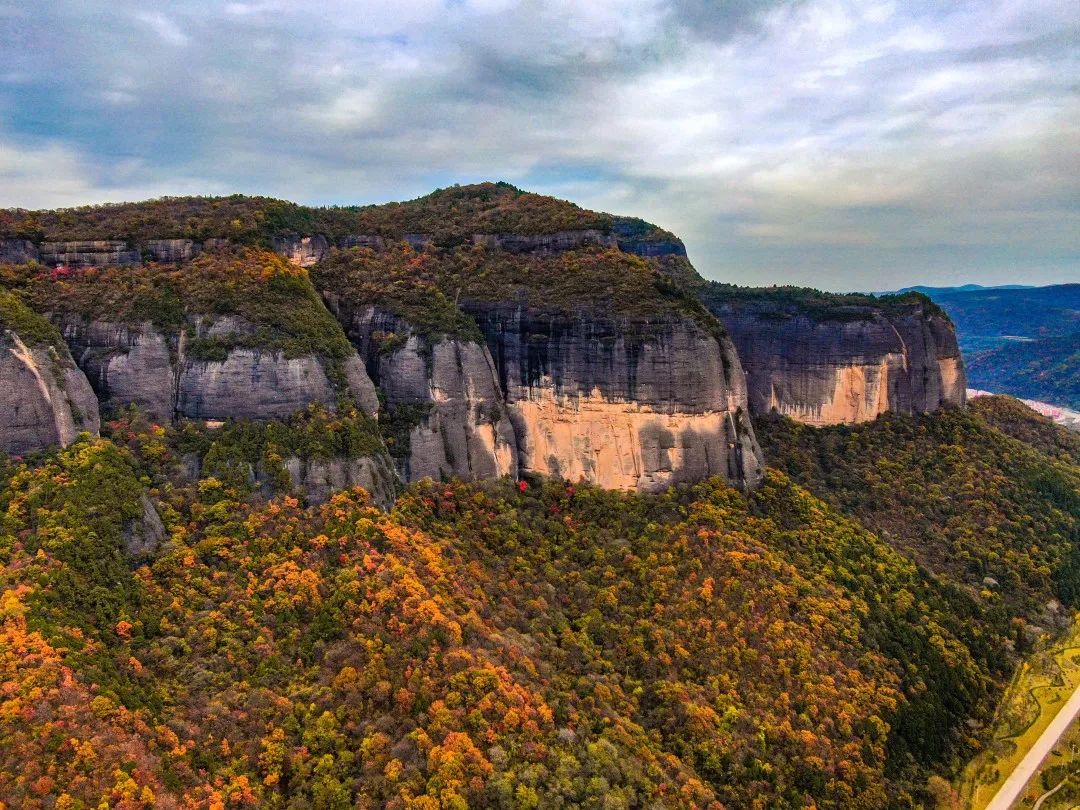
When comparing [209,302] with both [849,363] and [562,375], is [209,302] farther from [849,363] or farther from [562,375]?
[849,363]

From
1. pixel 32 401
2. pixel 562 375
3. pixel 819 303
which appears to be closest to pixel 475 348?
pixel 562 375

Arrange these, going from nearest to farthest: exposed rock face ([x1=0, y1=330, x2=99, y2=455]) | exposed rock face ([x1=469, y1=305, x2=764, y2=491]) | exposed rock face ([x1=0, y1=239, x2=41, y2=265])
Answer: exposed rock face ([x1=0, y1=330, x2=99, y2=455]) → exposed rock face ([x1=0, y1=239, x2=41, y2=265]) → exposed rock face ([x1=469, y1=305, x2=764, y2=491])

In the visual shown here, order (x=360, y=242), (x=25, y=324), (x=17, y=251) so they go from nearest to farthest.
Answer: (x=25, y=324) → (x=17, y=251) → (x=360, y=242)

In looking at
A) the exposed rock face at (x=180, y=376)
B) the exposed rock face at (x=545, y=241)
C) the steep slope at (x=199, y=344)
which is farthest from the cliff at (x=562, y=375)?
the exposed rock face at (x=180, y=376)

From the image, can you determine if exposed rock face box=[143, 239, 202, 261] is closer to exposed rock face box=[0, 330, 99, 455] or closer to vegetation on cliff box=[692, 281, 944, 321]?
exposed rock face box=[0, 330, 99, 455]

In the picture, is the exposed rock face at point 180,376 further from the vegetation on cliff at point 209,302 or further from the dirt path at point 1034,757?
the dirt path at point 1034,757

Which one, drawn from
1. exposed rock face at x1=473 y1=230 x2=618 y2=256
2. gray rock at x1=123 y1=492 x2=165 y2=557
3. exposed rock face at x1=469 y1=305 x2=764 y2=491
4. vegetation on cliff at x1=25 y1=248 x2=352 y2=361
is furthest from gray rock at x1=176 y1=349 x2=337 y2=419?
exposed rock face at x1=473 y1=230 x2=618 y2=256
